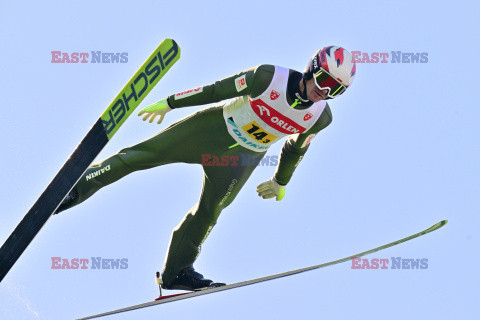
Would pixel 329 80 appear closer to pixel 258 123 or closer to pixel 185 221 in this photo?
pixel 258 123

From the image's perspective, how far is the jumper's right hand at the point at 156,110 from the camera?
10000 mm

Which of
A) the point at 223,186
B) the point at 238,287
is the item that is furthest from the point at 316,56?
the point at 238,287

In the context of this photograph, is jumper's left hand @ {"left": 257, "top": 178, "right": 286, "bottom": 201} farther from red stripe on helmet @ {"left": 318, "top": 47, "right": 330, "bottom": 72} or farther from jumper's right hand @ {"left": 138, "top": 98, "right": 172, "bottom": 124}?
red stripe on helmet @ {"left": 318, "top": 47, "right": 330, "bottom": 72}

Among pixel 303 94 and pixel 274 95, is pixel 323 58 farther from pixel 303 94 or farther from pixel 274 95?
pixel 274 95

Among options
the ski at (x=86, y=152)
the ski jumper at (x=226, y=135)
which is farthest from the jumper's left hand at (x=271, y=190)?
the ski at (x=86, y=152)

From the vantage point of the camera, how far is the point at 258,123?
9.93m

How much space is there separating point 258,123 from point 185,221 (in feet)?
4.55

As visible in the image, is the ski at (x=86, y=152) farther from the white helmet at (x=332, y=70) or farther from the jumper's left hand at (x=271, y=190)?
the jumper's left hand at (x=271, y=190)

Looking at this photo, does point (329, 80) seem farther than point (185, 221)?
No

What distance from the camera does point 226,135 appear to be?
33.2 feet

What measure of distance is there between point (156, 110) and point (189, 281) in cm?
188

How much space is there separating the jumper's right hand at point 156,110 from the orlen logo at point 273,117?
33.4 inches

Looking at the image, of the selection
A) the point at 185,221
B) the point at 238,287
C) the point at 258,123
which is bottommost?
the point at 238,287

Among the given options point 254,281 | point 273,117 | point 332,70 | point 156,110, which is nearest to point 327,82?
point 332,70
